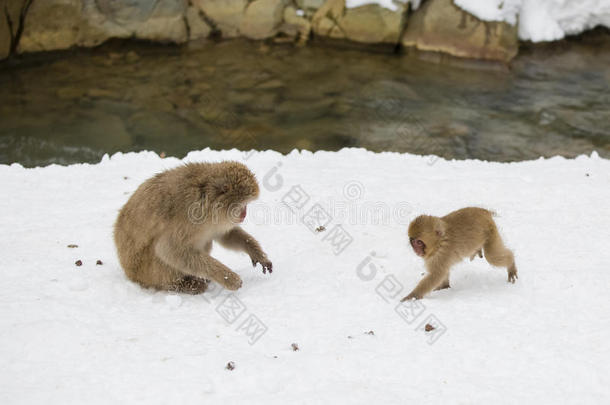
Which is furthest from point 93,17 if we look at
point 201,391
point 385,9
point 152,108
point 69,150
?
point 201,391

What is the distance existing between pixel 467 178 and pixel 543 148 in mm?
3625

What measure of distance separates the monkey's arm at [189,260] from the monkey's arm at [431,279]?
1227mm

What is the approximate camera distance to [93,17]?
441 inches

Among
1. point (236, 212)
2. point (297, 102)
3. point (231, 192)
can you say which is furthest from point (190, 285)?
point (297, 102)

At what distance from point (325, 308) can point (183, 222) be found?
1096 mm

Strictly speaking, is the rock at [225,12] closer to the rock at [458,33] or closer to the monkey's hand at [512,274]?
the rock at [458,33]

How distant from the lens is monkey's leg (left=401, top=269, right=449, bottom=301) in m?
3.97

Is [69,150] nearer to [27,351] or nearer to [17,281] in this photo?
[17,281]

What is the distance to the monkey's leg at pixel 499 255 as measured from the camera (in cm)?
409

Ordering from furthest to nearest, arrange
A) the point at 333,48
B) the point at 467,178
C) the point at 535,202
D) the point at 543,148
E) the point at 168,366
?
the point at 333,48
the point at 543,148
the point at 467,178
the point at 535,202
the point at 168,366

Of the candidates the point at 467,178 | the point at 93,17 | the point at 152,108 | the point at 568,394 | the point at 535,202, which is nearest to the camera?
the point at 568,394

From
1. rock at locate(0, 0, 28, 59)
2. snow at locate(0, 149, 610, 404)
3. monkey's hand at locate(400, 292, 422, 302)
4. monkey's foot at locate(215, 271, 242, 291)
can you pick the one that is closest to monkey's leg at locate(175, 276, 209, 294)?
snow at locate(0, 149, 610, 404)

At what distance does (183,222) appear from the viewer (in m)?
4.01

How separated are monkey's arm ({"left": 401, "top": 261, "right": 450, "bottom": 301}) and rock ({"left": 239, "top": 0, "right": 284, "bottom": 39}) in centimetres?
910
